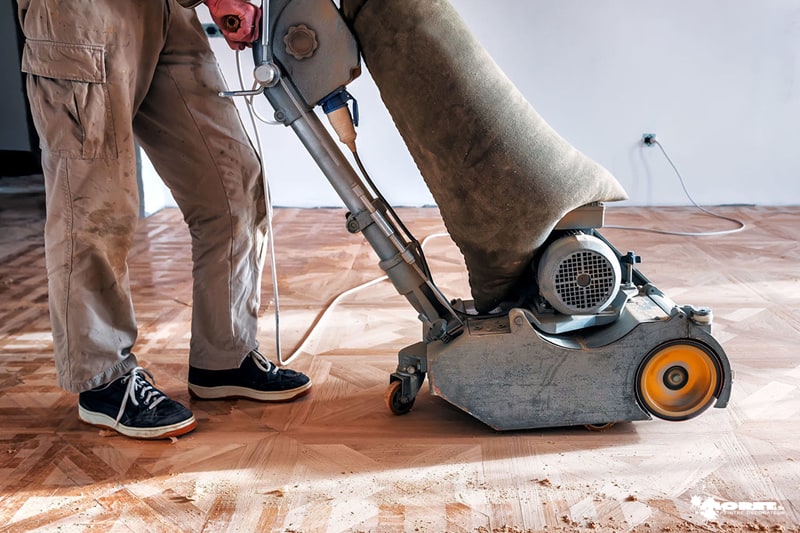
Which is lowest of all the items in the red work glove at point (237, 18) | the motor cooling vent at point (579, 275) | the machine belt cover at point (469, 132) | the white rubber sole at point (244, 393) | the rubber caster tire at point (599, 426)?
the white rubber sole at point (244, 393)

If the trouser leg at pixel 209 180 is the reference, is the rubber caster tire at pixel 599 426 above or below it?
below

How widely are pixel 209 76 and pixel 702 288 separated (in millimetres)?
1729

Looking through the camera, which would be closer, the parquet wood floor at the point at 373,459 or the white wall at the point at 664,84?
the parquet wood floor at the point at 373,459

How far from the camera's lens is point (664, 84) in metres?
4.10

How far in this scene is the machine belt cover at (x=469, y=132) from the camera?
1.44 metres

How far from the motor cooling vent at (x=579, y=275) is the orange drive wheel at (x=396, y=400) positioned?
358mm

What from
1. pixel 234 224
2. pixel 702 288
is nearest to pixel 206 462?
pixel 234 224

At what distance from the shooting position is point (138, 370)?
1.70 metres

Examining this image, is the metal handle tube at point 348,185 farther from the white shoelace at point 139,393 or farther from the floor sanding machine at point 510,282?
the white shoelace at point 139,393

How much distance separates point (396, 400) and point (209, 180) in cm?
59

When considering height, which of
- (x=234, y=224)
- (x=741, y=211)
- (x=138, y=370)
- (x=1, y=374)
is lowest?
(x=741, y=211)

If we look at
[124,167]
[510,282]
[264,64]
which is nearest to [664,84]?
[510,282]

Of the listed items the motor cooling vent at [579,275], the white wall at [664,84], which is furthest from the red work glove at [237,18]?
the white wall at [664,84]

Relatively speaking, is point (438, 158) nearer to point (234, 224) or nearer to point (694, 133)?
point (234, 224)
